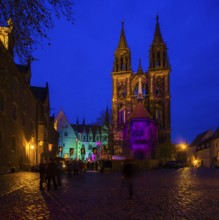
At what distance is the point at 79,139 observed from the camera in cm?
12688

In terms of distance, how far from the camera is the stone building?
3397 cm

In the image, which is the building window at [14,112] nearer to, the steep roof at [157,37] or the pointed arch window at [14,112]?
the pointed arch window at [14,112]

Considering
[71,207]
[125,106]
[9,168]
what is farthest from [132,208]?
[125,106]

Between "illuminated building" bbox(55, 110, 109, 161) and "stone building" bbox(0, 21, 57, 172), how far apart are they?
1896 inches

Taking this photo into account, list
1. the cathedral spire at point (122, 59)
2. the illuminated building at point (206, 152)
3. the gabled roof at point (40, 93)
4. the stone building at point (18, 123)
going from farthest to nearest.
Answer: the cathedral spire at point (122, 59)
the illuminated building at point (206, 152)
the gabled roof at point (40, 93)
the stone building at point (18, 123)

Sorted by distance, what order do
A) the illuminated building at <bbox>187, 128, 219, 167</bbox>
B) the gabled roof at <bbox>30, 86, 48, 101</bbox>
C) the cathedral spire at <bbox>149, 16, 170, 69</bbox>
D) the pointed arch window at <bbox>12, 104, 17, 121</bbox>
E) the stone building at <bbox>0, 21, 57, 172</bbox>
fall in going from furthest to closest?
1. the cathedral spire at <bbox>149, 16, 170, 69</bbox>
2. the illuminated building at <bbox>187, 128, 219, 167</bbox>
3. the gabled roof at <bbox>30, 86, 48, 101</bbox>
4. the pointed arch window at <bbox>12, 104, 17, 121</bbox>
5. the stone building at <bbox>0, 21, 57, 172</bbox>

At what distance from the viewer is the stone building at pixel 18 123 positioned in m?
34.0

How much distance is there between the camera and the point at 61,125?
109625 mm

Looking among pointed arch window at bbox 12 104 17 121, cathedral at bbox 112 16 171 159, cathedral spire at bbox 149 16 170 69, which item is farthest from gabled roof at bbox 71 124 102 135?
pointed arch window at bbox 12 104 17 121

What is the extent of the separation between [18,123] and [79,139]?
86.9 metres

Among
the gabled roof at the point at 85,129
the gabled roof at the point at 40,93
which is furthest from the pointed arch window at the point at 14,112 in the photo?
the gabled roof at the point at 85,129

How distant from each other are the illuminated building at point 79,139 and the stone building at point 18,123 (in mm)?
48171

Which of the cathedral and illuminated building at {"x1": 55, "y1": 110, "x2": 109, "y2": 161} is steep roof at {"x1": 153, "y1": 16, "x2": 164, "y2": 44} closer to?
the cathedral

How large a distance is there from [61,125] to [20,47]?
98365 millimetres
